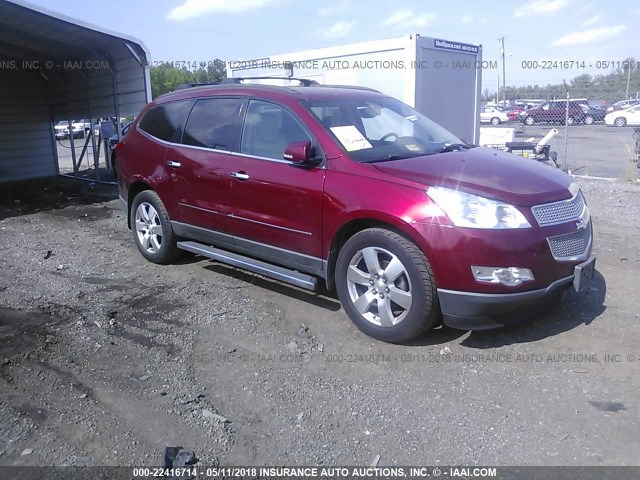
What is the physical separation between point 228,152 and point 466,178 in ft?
7.38

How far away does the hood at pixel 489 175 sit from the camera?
12.6ft

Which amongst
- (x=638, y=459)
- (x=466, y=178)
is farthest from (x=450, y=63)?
(x=638, y=459)

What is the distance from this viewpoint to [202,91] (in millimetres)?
5738

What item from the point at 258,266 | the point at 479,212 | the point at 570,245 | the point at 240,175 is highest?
the point at 240,175

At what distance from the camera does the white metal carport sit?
33.6 ft

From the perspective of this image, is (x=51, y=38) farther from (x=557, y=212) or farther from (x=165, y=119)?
(x=557, y=212)

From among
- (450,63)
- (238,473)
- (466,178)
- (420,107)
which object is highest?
(450,63)

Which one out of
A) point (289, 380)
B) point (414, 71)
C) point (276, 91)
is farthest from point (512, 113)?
point (289, 380)

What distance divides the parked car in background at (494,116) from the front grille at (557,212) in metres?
37.0

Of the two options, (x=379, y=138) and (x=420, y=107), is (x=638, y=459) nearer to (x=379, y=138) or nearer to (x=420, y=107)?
(x=379, y=138)

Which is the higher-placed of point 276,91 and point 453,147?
point 276,91

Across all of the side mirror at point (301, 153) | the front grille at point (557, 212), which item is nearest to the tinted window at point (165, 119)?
the side mirror at point (301, 153)

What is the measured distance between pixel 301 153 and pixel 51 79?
1311 cm

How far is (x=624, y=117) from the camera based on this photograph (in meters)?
29.9
